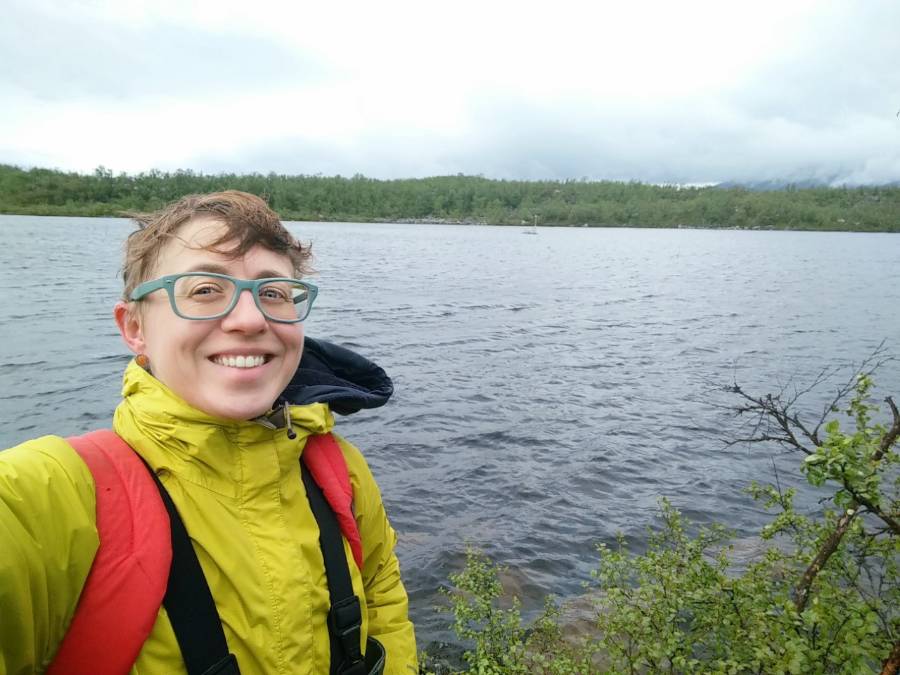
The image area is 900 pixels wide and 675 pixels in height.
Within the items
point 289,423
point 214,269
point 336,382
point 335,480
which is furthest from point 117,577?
point 336,382

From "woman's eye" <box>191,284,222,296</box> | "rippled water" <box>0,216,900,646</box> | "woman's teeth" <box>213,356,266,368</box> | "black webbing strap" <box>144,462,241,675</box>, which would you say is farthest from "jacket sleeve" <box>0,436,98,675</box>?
"rippled water" <box>0,216,900,646</box>

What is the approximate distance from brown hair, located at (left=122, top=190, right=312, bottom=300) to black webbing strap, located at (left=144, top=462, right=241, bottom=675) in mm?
1014

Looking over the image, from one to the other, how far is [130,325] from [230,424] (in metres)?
0.73

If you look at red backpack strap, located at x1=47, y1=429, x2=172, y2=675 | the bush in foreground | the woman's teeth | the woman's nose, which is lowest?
the bush in foreground

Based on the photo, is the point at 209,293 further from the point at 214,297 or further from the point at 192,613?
the point at 192,613

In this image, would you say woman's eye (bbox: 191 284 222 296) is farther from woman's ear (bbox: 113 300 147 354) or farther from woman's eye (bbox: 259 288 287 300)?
woman's ear (bbox: 113 300 147 354)

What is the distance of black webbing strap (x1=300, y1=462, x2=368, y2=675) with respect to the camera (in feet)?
7.84

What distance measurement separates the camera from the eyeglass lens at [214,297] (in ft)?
7.46

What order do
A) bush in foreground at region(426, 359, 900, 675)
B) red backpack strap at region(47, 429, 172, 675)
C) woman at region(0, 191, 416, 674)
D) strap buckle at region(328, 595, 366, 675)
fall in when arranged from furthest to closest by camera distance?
bush in foreground at region(426, 359, 900, 675)
strap buckle at region(328, 595, 366, 675)
woman at region(0, 191, 416, 674)
red backpack strap at region(47, 429, 172, 675)

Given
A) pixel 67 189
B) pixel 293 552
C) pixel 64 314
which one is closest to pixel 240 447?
pixel 293 552

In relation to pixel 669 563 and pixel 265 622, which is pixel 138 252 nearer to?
pixel 265 622

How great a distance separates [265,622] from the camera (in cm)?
216

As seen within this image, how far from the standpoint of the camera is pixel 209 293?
2.30m

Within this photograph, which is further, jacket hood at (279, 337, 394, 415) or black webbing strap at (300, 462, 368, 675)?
jacket hood at (279, 337, 394, 415)
